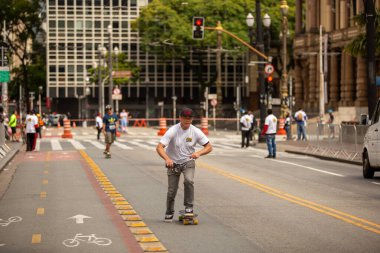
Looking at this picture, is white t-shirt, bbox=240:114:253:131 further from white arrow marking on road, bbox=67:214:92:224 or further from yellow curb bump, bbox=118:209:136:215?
white arrow marking on road, bbox=67:214:92:224

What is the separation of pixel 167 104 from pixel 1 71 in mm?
79936

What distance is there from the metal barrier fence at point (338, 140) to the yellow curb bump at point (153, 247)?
2014 centimetres

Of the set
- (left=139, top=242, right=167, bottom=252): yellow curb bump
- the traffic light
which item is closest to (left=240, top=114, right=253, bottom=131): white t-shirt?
the traffic light

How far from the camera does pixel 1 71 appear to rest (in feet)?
120

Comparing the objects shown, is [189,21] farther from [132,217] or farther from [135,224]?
[135,224]

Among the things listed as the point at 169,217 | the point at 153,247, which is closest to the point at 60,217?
the point at 169,217

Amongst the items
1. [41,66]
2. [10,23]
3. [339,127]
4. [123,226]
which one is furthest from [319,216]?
[41,66]

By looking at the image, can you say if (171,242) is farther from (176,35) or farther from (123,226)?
(176,35)

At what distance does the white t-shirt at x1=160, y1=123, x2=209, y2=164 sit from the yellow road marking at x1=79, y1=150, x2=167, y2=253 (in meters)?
1.10

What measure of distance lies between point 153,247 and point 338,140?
75.9 feet

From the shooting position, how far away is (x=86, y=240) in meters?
12.3

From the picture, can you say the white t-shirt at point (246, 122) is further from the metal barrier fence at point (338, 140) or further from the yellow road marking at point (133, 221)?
the yellow road marking at point (133, 221)

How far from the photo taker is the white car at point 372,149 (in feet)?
75.9

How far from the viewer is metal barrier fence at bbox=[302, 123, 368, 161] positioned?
32.1 m
